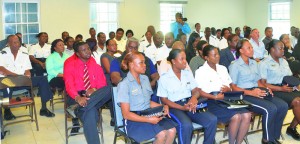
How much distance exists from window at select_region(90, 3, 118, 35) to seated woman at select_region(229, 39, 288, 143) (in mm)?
6060

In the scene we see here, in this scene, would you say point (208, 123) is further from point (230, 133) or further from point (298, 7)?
point (298, 7)

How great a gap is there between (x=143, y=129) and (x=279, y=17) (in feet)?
30.5

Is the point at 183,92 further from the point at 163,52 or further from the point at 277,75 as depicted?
the point at 163,52

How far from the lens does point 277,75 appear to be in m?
3.74

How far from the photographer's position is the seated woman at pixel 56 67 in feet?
15.6

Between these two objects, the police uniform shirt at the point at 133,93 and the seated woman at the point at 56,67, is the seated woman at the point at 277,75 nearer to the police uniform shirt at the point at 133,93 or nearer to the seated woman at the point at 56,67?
the police uniform shirt at the point at 133,93

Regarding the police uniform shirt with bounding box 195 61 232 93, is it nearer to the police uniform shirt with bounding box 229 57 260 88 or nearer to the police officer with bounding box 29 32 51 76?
the police uniform shirt with bounding box 229 57 260 88

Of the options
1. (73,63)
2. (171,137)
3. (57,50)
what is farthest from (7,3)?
(171,137)

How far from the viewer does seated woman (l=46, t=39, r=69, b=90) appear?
4.76m

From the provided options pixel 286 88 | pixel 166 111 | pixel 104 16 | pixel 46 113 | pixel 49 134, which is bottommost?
pixel 49 134

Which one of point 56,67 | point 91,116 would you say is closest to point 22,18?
point 56,67

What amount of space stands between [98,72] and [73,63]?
0.31 m

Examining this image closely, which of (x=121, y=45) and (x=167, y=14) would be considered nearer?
(x=121, y=45)

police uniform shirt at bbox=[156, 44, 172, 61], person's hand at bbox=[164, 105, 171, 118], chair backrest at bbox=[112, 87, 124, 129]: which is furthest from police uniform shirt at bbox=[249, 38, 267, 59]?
chair backrest at bbox=[112, 87, 124, 129]
